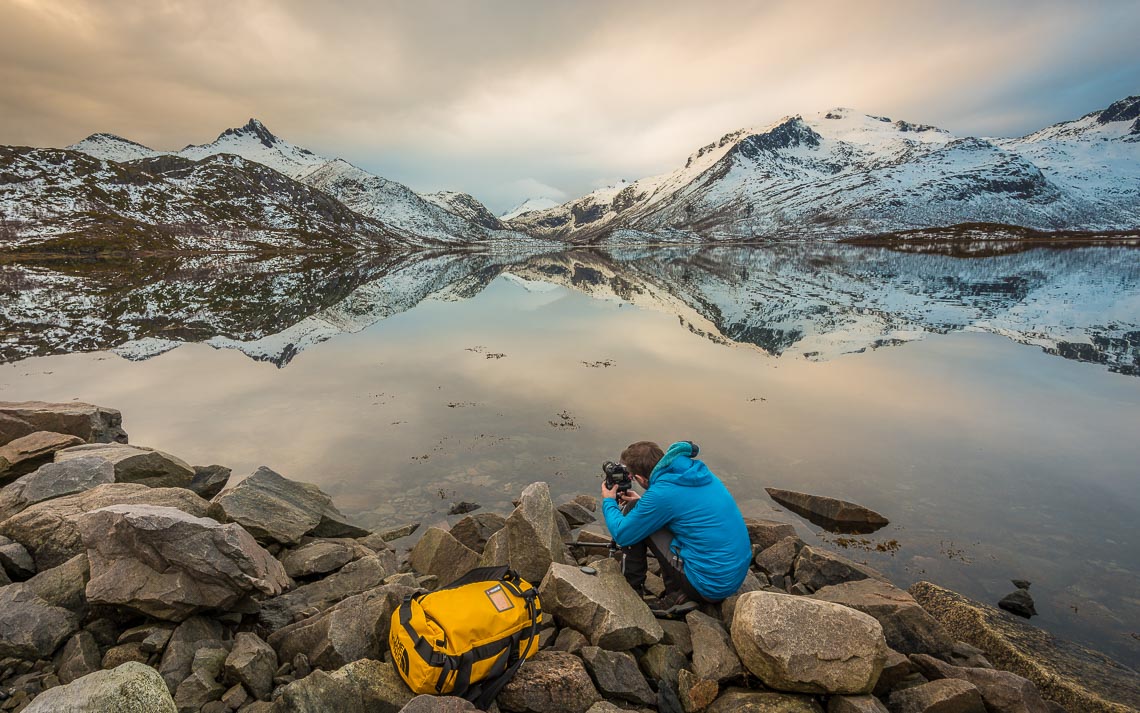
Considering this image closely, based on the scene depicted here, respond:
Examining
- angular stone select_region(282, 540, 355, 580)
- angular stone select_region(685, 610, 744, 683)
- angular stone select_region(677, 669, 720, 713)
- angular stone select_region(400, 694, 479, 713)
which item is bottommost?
angular stone select_region(282, 540, 355, 580)

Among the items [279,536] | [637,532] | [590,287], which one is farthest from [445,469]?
[590,287]

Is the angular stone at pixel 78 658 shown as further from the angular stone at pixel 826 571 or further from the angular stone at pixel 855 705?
the angular stone at pixel 826 571

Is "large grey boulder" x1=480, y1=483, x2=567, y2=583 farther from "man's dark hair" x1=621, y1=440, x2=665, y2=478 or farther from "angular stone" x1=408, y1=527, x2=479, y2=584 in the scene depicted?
"man's dark hair" x1=621, y1=440, x2=665, y2=478

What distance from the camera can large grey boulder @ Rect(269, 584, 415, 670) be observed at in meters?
6.83

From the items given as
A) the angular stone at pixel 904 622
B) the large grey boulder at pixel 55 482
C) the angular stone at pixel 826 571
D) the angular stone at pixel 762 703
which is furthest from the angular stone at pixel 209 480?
the angular stone at pixel 904 622

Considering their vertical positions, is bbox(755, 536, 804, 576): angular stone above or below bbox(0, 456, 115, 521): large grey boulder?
below

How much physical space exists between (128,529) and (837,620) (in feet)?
30.5

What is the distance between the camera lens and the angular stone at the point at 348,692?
5887 mm

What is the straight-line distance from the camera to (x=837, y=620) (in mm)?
6500

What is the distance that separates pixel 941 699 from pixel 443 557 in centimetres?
789

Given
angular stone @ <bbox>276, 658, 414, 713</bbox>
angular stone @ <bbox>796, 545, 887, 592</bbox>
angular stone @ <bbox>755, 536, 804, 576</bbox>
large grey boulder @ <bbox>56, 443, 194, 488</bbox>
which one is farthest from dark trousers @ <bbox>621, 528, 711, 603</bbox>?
large grey boulder @ <bbox>56, 443, 194, 488</bbox>

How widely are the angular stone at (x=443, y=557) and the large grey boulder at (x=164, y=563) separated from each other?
3265mm

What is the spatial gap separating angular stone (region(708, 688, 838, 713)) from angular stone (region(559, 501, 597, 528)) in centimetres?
664

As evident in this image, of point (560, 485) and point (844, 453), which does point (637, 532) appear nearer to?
point (560, 485)
